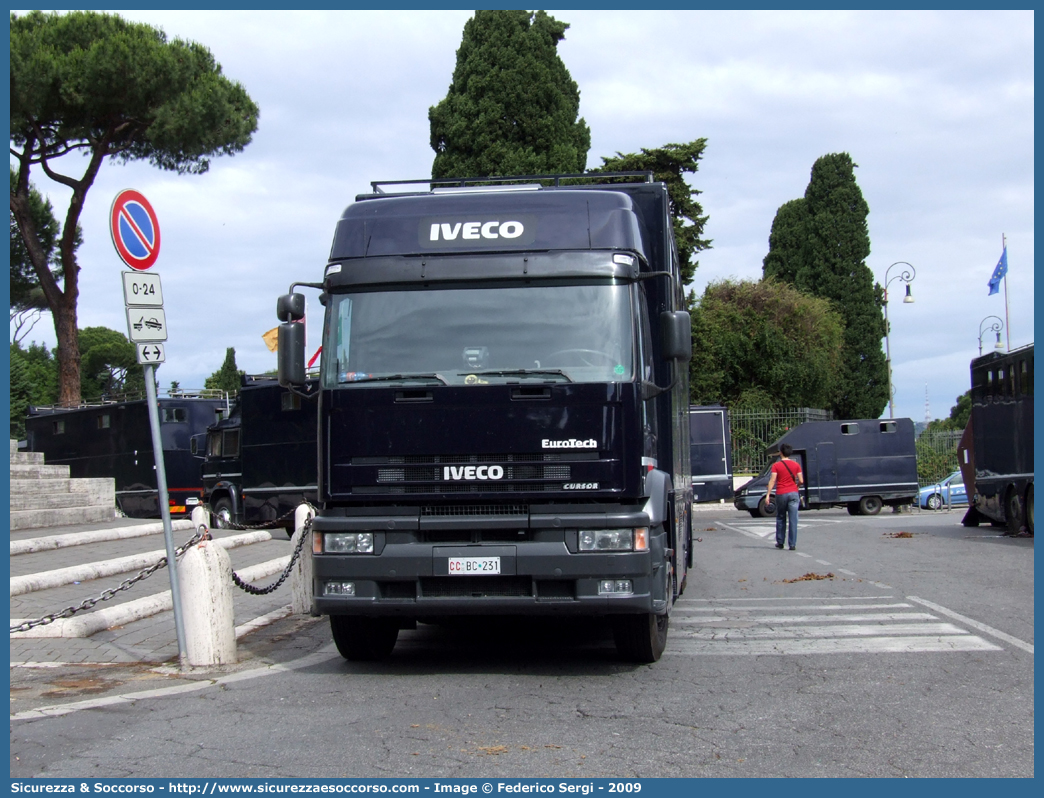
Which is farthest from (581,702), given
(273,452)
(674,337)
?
(273,452)

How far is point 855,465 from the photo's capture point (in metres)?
30.8

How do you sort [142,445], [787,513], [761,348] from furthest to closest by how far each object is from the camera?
[761,348] < [142,445] < [787,513]

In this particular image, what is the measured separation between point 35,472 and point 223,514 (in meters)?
A: 7.24


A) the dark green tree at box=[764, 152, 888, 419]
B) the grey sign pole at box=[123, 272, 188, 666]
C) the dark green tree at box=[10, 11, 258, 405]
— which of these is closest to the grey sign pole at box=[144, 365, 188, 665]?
the grey sign pole at box=[123, 272, 188, 666]

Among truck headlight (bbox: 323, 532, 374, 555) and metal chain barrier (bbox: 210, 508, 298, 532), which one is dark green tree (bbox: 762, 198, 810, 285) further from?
truck headlight (bbox: 323, 532, 374, 555)

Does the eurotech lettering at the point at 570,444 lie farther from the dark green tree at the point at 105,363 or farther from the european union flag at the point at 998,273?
the dark green tree at the point at 105,363

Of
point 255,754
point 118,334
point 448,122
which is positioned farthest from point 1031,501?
point 118,334

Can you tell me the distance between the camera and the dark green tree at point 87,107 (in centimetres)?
2802

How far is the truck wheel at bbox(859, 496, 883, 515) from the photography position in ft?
101

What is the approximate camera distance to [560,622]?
975 cm

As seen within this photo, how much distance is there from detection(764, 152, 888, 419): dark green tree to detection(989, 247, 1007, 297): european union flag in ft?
43.0

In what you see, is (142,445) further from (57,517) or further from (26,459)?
(57,517)

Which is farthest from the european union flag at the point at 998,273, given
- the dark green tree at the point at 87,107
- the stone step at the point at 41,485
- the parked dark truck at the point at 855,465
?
the stone step at the point at 41,485

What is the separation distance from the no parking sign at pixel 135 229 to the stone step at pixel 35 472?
36.0 ft
